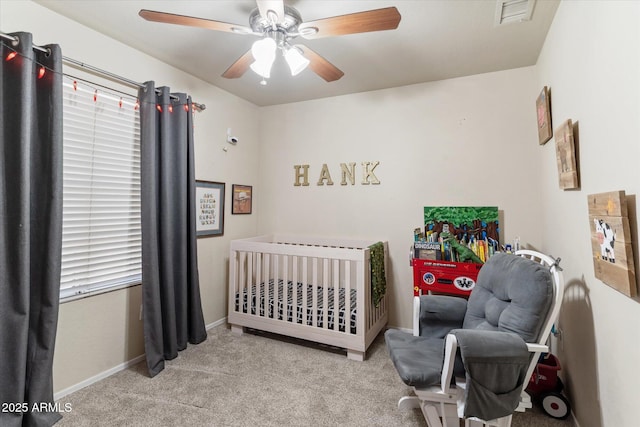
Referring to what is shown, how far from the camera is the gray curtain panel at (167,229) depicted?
2271 mm

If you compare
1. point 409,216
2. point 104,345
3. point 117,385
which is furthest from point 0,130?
point 409,216

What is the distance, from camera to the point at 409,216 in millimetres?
3043

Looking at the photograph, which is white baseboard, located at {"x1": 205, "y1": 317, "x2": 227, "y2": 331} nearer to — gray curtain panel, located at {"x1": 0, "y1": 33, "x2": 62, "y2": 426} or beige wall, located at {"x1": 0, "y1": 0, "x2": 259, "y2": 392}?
beige wall, located at {"x1": 0, "y1": 0, "x2": 259, "y2": 392}

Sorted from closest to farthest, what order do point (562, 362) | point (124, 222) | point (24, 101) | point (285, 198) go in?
point (24, 101)
point (562, 362)
point (124, 222)
point (285, 198)

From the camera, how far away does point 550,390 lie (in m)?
1.80

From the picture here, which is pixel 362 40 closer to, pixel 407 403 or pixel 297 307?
pixel 297 307

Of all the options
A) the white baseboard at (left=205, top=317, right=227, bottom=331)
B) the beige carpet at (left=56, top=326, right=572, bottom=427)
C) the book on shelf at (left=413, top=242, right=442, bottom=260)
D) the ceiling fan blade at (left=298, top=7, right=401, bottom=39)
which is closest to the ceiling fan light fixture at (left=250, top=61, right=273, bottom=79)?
the ceiling fan blade at (left=298, top=7, right=401, bottom=39)

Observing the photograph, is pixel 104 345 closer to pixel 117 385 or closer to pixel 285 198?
pixel 117 385

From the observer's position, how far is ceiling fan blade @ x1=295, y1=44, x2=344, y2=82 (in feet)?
6.10

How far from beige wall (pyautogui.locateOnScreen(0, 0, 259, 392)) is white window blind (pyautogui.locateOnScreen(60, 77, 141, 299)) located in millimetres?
138

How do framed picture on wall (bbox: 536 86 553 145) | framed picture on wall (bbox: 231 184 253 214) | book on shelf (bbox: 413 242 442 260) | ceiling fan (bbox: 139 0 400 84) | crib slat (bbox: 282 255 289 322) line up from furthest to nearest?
framed picture on wall (bbox: 231 184 253 214) → crib slat (bbox: 282 255 289 322) → book on shelf (bbox: 413 242 442 260) → framed picture on wall (bbox: 536 86 553 145) → ceiling fan (bbox: 139 0 400 84)

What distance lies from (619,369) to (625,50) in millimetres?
1174

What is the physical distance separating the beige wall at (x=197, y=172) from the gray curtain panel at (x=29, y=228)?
0.78ft

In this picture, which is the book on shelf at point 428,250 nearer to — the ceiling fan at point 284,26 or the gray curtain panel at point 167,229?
the ceiling fan at point 284,26
